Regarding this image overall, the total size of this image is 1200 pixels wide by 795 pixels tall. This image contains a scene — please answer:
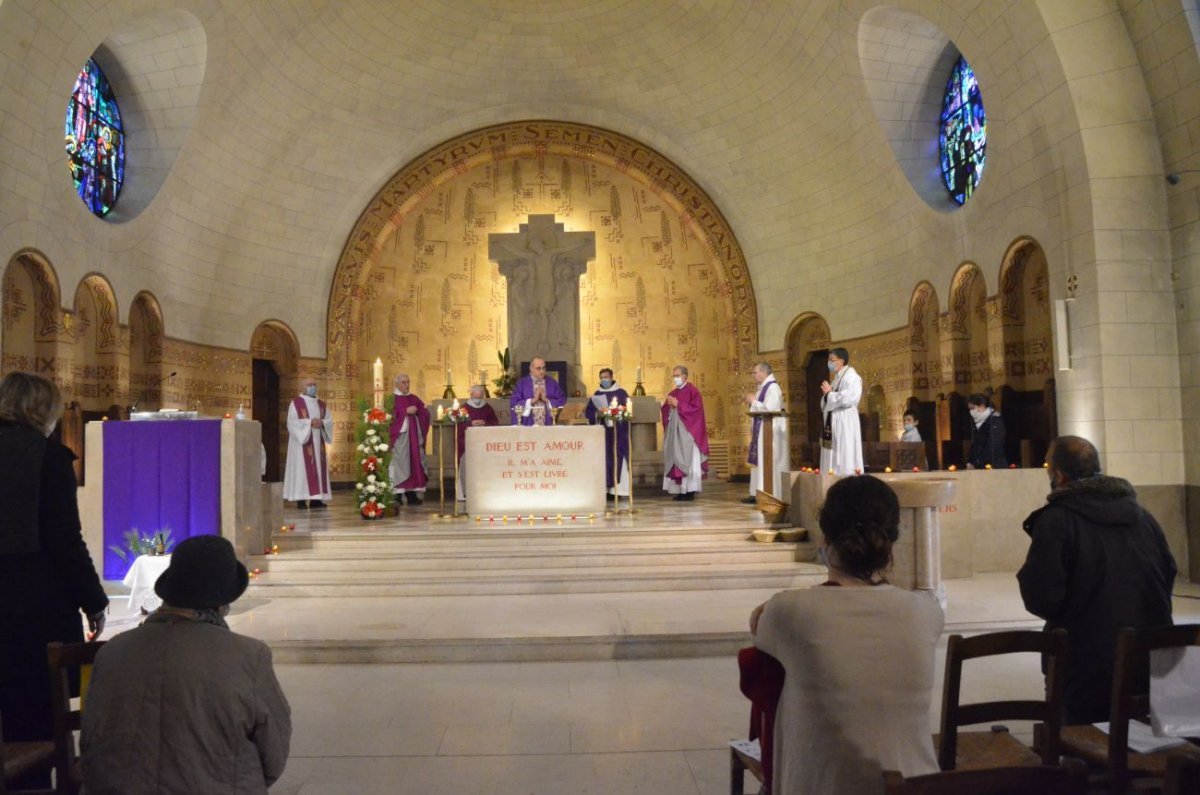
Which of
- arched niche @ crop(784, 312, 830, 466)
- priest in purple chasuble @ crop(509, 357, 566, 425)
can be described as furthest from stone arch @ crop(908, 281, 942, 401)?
priest in purple chasuble @ crop(509, 357, 566, 425)

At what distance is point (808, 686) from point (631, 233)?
16.0 meters

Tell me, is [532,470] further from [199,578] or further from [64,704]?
[199,578]

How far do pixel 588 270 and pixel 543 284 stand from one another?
166 cm

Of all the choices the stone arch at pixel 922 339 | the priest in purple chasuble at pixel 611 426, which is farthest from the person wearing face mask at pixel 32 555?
the stone arch at pixel 922 339

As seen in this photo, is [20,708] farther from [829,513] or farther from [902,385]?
[902,385]

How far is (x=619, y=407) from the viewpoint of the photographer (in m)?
11.8

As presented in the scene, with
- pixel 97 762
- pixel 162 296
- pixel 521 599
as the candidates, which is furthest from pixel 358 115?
pixel 97 762

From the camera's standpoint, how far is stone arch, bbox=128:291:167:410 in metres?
13.6

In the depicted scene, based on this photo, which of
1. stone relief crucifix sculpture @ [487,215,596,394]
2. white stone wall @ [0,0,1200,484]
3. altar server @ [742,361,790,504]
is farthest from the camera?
stone relief crucifix sculpture @ [487,215,596,394]

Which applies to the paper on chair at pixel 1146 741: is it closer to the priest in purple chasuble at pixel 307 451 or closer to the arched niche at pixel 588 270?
the priest in purple chasuble at pixel 307 451

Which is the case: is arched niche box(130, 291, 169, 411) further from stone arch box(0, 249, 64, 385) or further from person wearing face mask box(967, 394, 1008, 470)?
person wearing face mask box(967, 394, 1008, 470)

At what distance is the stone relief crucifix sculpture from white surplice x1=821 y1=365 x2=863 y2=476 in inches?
287

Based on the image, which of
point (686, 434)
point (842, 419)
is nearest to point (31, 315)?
point (686, 434)

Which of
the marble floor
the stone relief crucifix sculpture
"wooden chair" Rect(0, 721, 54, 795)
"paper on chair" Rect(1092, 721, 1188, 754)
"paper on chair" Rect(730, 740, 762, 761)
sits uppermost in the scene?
the stone relief crucifix sculpture
